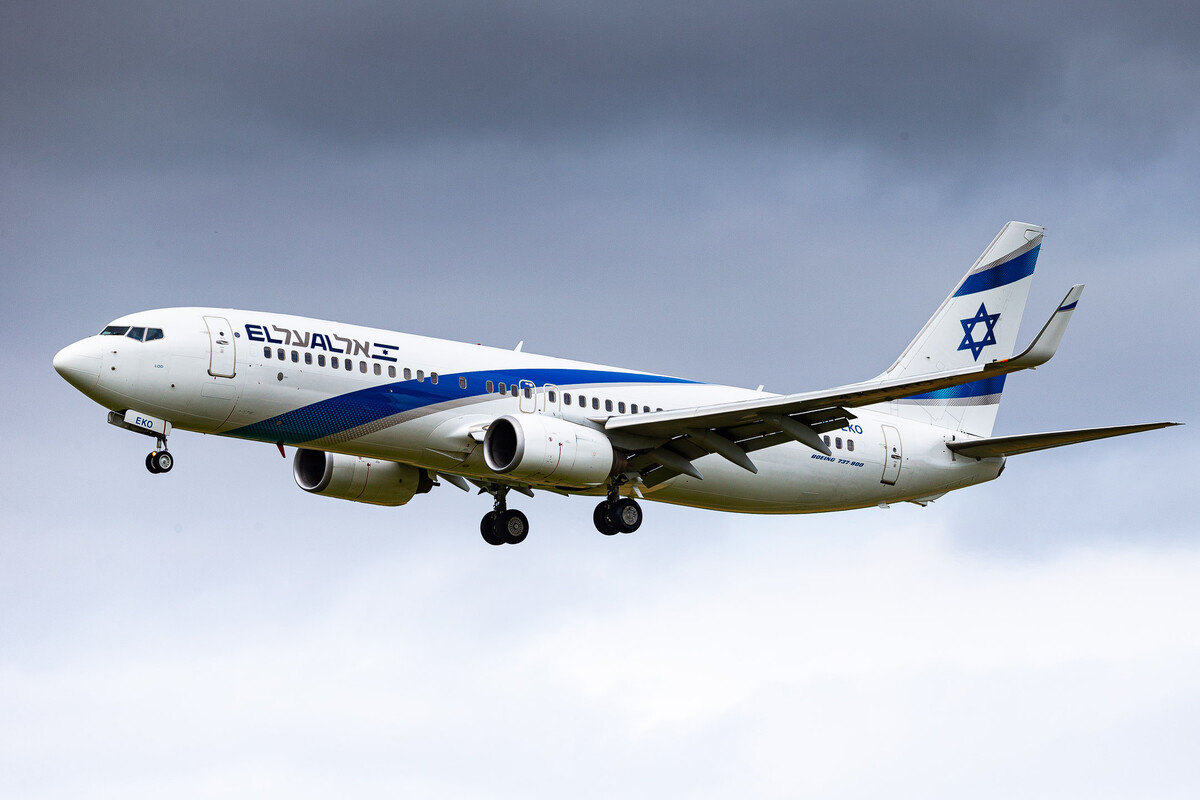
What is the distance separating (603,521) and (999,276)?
761 inches

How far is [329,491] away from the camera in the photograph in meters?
47.8

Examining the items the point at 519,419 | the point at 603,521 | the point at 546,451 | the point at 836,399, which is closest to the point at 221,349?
the point at 519,419

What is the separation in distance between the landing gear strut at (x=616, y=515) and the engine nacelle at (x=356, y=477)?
6.39 metres

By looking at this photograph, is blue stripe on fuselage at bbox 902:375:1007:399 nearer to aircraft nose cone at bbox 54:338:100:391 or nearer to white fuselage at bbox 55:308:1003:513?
white fuselage at bbox 55:308:1003:513

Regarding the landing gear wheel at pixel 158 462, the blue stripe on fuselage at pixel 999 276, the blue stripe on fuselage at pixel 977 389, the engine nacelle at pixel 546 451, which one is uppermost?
the blue stripe on fuselage at pixel 999 276

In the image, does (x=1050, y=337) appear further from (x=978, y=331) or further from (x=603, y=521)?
(x=978, y=331)

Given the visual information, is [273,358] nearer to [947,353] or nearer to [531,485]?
[531,485]

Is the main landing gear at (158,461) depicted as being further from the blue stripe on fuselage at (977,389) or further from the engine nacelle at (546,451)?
the blue stripe on fuselage at (977,389)

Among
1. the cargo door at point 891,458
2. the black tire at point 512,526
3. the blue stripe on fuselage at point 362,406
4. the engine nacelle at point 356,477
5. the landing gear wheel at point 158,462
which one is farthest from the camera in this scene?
the cargo door at point 891,458

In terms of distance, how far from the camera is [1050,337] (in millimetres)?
36156

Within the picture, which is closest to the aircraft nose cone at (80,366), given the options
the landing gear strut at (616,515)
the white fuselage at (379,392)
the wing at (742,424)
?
the white fuselage at (379,392)

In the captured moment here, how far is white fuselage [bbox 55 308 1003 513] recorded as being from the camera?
38.8 metres

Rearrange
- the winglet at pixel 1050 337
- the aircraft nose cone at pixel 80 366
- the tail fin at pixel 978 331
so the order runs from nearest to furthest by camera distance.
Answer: the winglet at pixel 1050 337 → the aircraft nose cone at pixel 80 366 → the tail fin at pixel 978 331

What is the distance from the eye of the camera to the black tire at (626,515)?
44844 mm
